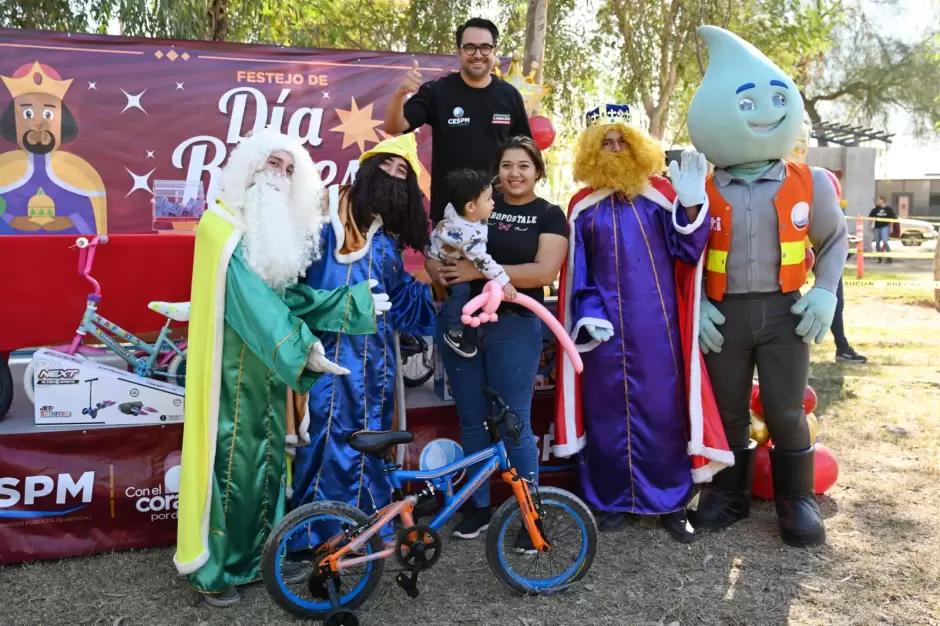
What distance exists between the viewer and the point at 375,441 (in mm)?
2908

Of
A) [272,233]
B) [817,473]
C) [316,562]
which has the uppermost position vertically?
[272,233]

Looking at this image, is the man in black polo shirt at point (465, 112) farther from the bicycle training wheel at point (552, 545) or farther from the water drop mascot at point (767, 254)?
the bicycle training wheel at point (552, 545)

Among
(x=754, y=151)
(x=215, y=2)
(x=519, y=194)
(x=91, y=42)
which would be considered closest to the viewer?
(x=519, y=194)

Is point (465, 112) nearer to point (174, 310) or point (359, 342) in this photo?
point (359, 342)

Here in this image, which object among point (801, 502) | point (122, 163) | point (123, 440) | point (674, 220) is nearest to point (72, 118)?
point (122, 163)

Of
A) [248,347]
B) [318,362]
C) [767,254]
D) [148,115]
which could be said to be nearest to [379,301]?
[318,362]

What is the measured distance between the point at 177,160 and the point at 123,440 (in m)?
2.94

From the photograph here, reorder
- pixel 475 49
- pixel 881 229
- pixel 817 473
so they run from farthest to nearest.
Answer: pixel 881 229 → pixel 817 473 → pixel 475 49

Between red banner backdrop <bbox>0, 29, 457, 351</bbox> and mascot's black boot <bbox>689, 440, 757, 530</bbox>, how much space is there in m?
3.07

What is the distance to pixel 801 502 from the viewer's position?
148 inches

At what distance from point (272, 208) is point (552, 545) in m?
1.74

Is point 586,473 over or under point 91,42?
under

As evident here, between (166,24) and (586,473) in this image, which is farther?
(166,24)

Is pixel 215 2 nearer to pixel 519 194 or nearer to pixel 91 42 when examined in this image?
pixel 91 42
